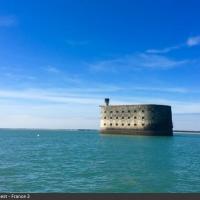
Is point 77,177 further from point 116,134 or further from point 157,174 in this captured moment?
point 116,134

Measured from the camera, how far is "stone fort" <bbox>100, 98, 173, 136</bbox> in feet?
204

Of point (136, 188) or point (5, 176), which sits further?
point (5, 176)

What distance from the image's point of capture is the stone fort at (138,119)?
62.3 metres

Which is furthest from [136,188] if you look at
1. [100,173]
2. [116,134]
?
[116,134]

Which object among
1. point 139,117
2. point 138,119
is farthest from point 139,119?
point 139,117

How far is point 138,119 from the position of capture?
63.8m

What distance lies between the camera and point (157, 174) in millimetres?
16516

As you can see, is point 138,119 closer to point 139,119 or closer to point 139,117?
point 139,119
